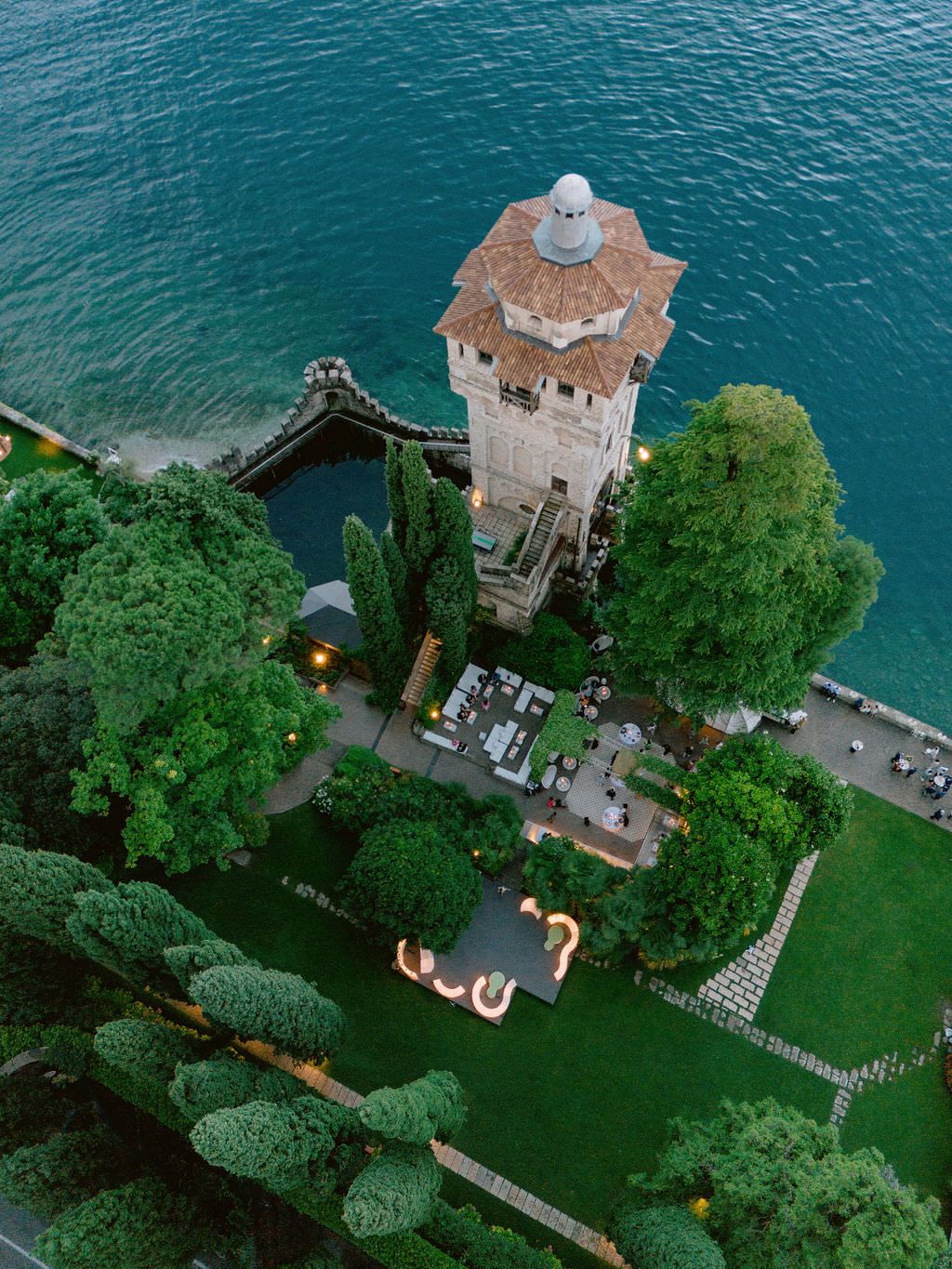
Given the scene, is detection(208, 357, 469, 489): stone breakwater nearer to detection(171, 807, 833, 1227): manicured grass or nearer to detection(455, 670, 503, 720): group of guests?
detection(455, 670, 503, 720): group of guests

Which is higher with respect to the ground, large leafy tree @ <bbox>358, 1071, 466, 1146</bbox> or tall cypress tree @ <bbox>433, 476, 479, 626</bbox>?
tall cypress tree @ <bbox>433, 476, 479, 626</bbox>

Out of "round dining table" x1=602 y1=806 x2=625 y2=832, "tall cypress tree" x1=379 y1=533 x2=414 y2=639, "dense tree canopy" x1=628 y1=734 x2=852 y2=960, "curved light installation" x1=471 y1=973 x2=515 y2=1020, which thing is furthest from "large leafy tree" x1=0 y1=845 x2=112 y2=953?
"dense tree canopy" x1=628 y1=734 x2=852 y2=960

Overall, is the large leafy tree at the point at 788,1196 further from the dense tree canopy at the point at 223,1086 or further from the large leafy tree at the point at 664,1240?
the dense tree canopy at the point at 223,1086

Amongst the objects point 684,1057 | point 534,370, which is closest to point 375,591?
point 534,370

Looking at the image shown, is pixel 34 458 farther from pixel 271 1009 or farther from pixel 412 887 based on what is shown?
pixel 271 1009

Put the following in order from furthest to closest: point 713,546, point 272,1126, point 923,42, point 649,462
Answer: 1. point 923,42
2. point 649,462
3. point 713,546
4. point 272,1126

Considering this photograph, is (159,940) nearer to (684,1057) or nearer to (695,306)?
(684,1057)
